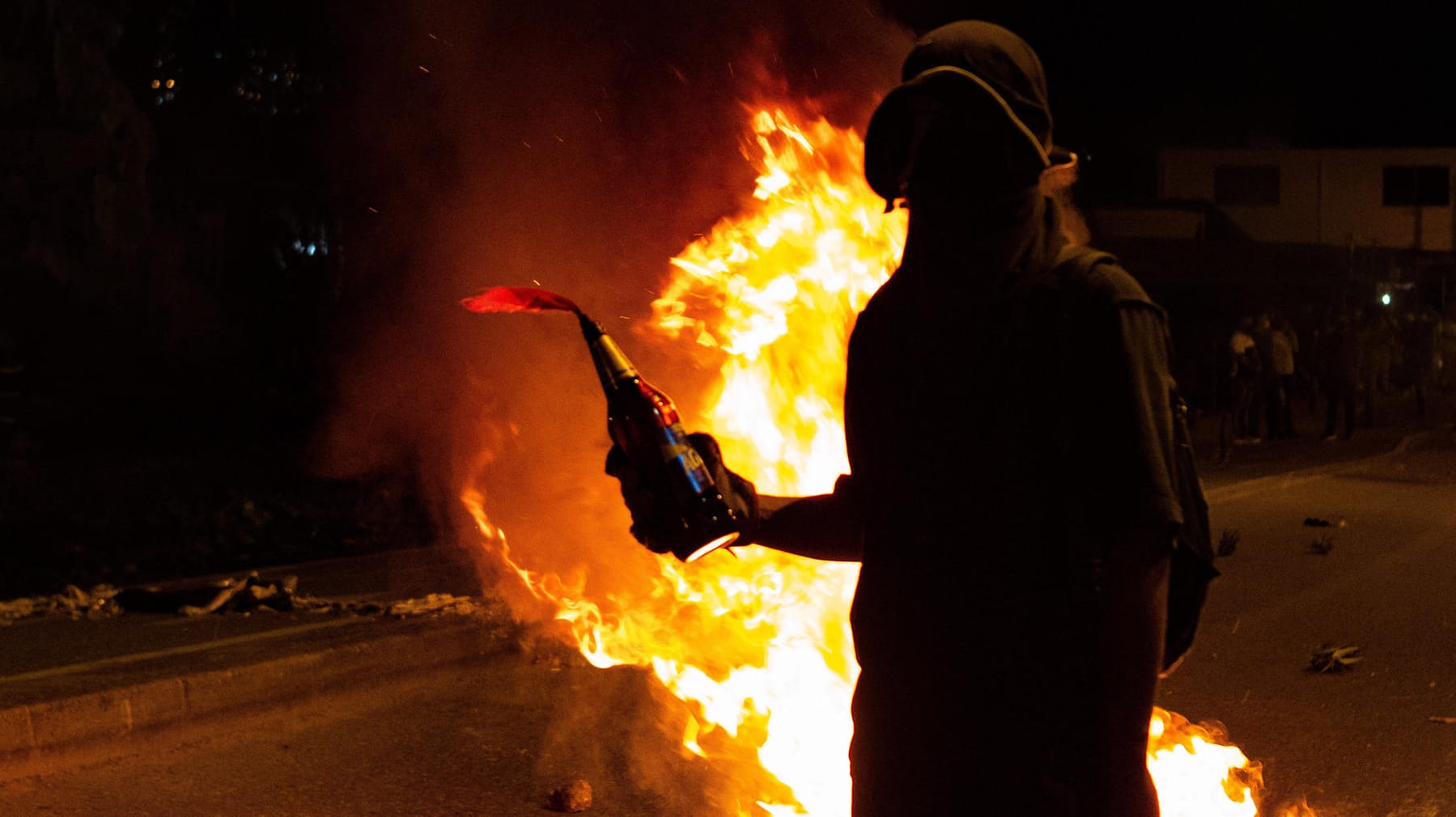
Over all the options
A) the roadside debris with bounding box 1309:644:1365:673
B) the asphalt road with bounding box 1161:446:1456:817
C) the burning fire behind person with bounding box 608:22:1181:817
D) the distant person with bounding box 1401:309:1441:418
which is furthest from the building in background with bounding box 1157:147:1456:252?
the burning fire behind person with bounding box 608:22:1181:817

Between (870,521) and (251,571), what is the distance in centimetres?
794

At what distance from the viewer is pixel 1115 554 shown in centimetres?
167

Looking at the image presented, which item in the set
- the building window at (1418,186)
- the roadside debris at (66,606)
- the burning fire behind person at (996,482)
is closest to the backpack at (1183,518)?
the burning fire behind person at (996,482)

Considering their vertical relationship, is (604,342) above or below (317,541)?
above

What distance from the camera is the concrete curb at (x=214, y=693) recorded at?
557 centimetres

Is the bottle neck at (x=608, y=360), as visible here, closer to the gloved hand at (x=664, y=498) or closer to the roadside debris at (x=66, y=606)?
the gloved hand at (x=664, y=498)

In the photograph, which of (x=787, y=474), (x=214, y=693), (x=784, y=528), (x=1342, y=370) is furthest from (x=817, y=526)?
(x=1342, y=370)

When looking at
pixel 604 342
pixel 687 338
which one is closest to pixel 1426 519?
pixel 687 338

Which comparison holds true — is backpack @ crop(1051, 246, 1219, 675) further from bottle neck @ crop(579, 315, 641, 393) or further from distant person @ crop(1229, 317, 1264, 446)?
distant person @ crop(1229, 317, 1264, 446)

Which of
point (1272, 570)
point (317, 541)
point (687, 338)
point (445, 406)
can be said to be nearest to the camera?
point (687, 338)

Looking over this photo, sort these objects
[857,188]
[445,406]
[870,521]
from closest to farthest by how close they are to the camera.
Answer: [870,521] → [857,188] → [445,406]

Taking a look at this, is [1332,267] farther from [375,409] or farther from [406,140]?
[406,140]

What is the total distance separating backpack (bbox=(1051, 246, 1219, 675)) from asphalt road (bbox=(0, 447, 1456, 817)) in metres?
3.30

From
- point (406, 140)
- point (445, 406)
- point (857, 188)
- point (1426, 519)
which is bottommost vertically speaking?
point (1426, 519)
